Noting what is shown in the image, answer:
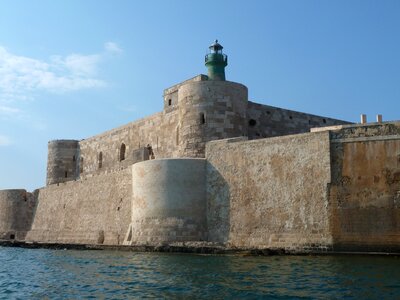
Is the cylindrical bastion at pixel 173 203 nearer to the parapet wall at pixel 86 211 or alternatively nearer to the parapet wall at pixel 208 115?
the parapet wall at pixel 208 115

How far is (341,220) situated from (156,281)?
687 centimetres

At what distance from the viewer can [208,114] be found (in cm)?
2141

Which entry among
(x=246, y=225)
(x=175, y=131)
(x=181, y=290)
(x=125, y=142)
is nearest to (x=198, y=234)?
(x=246, y=225)

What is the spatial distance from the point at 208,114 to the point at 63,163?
15920 millimetres

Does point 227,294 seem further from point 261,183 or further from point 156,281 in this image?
point 261,183

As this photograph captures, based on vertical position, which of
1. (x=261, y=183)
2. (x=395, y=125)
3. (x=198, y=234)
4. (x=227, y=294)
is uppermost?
(x=395, y=125)

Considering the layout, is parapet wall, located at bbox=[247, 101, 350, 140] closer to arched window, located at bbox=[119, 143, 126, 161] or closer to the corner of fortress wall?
the corner of fortress wall

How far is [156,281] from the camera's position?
1202cm

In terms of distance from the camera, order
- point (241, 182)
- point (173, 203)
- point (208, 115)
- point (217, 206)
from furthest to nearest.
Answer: point (208, 115) → point (173, 203) → point (217, 206) → point (241, 182)

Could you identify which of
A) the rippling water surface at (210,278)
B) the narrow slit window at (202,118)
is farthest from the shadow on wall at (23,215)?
the rippling water surface at (210,278)

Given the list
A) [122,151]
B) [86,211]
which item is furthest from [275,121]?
[86,211]

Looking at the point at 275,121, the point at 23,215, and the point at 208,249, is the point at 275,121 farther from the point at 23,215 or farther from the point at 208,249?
the point at 23,215

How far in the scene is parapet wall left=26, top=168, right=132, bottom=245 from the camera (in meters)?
24.0

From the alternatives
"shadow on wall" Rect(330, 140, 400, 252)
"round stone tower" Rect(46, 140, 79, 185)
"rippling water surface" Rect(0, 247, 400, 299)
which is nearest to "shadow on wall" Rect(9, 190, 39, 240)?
"round stone tower" Rect(46, 140, 79, 185)
